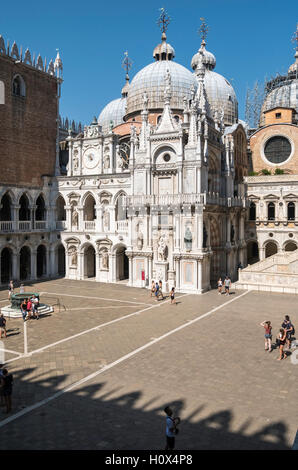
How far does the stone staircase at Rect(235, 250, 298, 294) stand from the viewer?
3092 cm

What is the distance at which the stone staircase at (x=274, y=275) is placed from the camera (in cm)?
3092

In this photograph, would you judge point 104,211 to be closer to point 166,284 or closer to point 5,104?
point 166,284

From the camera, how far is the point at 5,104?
3491 centimetres

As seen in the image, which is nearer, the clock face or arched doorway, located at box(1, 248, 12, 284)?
arched doorway, located at box(1, 248, 12, 284)

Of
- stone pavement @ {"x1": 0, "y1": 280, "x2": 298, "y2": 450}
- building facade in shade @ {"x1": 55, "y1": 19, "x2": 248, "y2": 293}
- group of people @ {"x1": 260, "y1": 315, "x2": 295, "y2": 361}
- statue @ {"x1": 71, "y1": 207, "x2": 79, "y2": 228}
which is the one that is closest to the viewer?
stone pavement @ {"x1": 0, "y1": 280, "x2": 298, "y2": 450}

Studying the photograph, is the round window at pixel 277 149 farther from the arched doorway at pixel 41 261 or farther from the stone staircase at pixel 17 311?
the stone staircase at pixel 17 311

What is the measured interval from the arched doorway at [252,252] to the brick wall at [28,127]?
74.3 feet

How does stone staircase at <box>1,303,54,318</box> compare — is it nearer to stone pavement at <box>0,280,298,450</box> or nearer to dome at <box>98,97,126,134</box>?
stone pavement at <box>0,280,298,450</box>

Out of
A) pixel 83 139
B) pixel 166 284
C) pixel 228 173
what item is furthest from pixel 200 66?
pixel 166 284

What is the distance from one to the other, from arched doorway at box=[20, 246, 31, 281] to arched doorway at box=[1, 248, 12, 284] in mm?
1600

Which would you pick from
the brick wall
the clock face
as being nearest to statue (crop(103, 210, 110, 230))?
the clock face

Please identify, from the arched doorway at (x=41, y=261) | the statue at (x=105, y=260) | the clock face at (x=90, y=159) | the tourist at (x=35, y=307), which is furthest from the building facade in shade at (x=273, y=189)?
the tourist at (x=35, y=307)

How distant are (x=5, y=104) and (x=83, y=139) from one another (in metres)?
7.52

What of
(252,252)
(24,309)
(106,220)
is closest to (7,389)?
(24,309)
